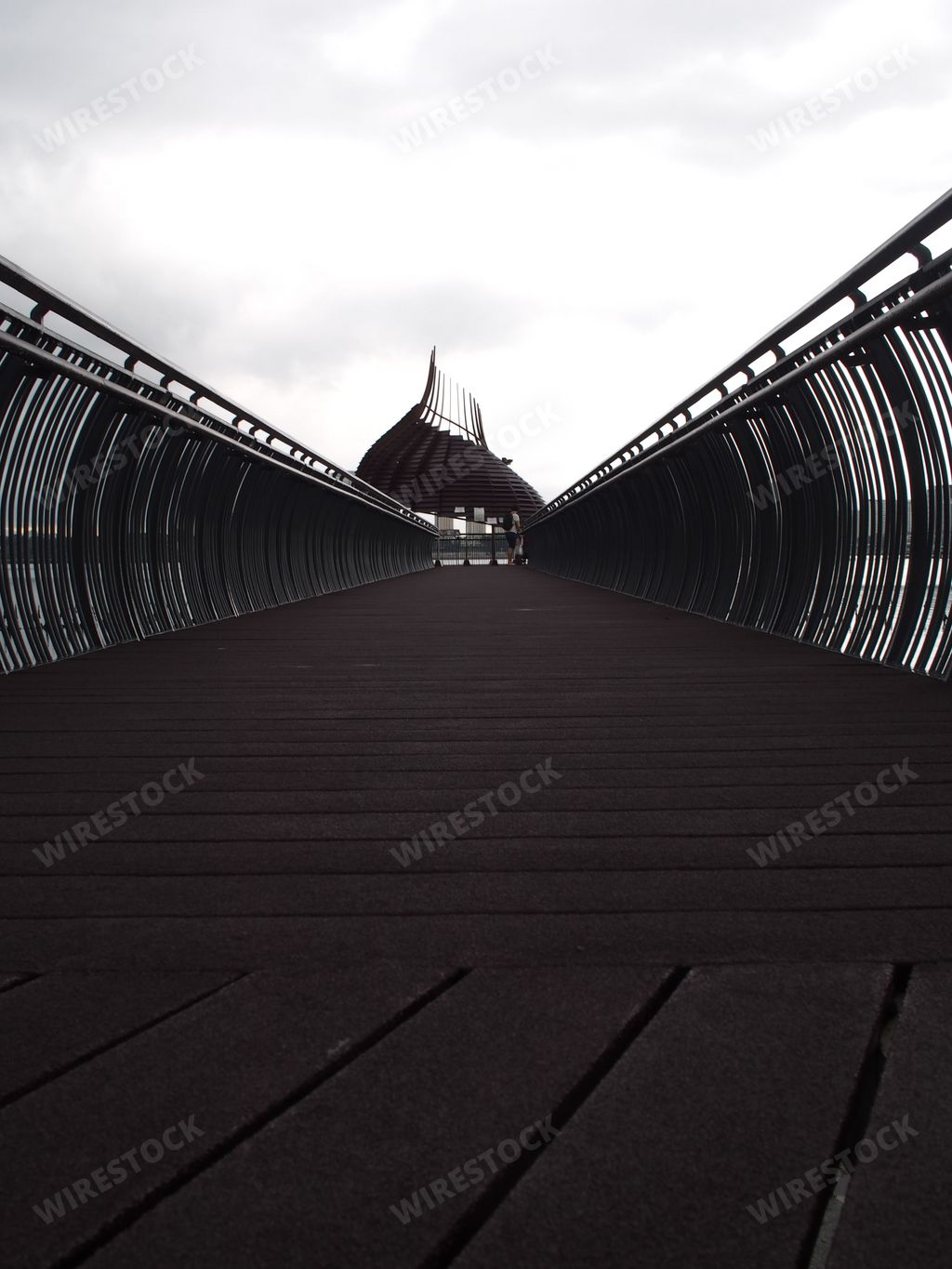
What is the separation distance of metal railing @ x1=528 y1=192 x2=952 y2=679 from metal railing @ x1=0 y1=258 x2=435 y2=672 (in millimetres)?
3730

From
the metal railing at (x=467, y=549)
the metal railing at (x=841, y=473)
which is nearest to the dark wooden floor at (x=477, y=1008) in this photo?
the metal railing at (x=841, y=473)

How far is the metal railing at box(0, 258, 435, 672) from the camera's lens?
6.05m

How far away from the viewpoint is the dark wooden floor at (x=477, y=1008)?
132cm

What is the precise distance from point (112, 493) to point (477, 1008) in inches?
266

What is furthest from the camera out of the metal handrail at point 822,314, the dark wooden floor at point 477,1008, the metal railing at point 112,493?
the metal railing at point 112,493

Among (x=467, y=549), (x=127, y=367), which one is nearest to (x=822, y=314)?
(x=127, y=367)

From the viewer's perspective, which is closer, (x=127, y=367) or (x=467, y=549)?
(x=127, y=367)

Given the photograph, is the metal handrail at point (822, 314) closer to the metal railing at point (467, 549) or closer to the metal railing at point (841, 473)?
the metal railing at point (841, 473)

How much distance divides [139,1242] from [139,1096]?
0.31 metres

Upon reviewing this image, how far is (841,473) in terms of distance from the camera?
701 centimetres

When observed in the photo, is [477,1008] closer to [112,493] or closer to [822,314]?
[822,314]

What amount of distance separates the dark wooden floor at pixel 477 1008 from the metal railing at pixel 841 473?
2.04m

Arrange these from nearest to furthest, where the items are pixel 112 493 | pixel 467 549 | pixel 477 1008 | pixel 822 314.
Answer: pixel 477 1008, pixel 822 314, pixel 112 493, pixel 467 549

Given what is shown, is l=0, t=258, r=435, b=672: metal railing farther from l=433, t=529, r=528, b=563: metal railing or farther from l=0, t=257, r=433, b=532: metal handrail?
l=433, t=529, r=528, b=563: metal railing
